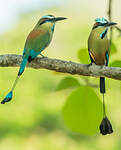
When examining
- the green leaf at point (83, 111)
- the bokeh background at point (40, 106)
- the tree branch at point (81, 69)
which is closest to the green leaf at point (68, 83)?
the green leaf at point (83, 111)

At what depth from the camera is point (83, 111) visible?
74 cm

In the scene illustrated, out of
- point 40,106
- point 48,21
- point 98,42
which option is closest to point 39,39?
point 48,21

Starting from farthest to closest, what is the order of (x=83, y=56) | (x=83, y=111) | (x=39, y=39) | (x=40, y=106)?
1. (x=40, y=106)
2. (x=39, y=39)
3. (x=83, y=56)
4. (x=83, y=111)

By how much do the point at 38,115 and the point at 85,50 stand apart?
4.62 m

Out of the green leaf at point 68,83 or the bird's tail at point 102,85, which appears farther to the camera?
the bird's tail at point 102,85

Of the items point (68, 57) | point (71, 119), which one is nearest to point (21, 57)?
point (71, 119)

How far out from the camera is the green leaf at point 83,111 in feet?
2.37

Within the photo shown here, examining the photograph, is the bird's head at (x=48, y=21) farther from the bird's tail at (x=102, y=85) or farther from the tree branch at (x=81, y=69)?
the bird's tail at (x=102, y=85)

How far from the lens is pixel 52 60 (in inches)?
37.4

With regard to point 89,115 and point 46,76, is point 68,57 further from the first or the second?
point 89,115

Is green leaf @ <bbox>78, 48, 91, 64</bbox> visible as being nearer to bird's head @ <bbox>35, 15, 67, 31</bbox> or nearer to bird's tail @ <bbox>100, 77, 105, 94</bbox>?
bird's tail @ <bbox>100, 77, 105, 94</bbox>

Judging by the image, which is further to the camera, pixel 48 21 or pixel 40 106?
pixel 40 106

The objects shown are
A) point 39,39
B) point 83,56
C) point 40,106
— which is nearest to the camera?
point 83,56

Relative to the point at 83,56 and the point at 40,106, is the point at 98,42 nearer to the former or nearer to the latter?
the point at 83,56
